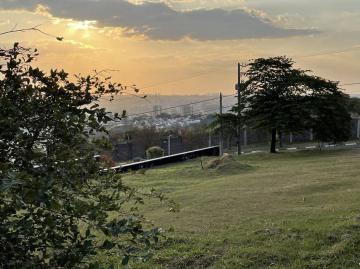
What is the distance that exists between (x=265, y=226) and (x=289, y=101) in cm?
2475

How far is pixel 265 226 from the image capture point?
21.0ft

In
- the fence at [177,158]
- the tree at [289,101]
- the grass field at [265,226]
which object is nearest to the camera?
the grass field at [265,226]

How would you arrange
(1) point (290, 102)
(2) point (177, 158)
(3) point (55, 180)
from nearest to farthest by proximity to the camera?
1. (3) point (55, 180)
2. (2) point (177, 158)
3. (1) point (290, 102)

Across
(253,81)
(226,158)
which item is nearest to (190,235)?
(226,158)

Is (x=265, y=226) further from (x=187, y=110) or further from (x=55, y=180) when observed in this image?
(x=187, y=110)

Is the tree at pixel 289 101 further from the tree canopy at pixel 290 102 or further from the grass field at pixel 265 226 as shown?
the grass field at pixel 265 226

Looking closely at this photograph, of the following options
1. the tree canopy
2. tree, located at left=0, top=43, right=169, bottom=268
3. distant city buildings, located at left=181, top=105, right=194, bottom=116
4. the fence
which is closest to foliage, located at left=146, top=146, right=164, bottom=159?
the fence

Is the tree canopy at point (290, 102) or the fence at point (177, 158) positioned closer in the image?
the fence at point (177, 158)

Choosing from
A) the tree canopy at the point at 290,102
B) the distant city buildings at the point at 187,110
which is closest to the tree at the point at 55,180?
the tree canopy at the point at 290,102

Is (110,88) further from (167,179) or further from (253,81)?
(253,81)

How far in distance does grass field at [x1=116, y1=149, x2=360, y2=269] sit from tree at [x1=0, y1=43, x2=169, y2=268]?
0.90 meters

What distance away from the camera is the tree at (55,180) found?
2.22 meters

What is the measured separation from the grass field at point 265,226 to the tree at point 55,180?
904 mm

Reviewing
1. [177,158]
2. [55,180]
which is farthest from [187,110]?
[55,180]
